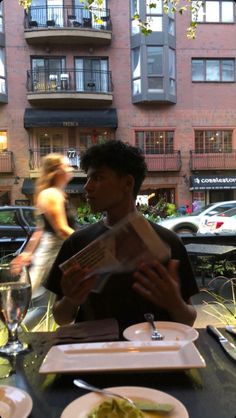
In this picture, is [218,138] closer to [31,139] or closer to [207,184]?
[207,184]

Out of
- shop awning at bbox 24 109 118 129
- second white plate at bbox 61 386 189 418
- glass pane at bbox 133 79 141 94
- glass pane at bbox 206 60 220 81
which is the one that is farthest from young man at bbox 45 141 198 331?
glass pane at bbox 206 60 220 81

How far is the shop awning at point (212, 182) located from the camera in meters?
18.0

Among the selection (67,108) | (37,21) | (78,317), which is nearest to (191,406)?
(78,317)

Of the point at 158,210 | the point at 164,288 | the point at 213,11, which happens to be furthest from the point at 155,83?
the point at 164,288

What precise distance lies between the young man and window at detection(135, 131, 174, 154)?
16693mm

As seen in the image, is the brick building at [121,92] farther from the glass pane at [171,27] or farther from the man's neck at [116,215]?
the man's neck at [116,215]

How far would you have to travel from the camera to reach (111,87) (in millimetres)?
17906

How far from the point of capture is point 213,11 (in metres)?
18.0

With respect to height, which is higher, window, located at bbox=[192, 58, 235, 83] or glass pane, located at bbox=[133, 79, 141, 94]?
window, located at bbox=[192, 58, 235, 83]

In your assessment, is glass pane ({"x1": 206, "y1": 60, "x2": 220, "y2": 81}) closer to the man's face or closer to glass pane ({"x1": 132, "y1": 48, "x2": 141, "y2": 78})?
glass pane ({"x1": 132, "y1": 48, "x2": 141, "y2": 78})

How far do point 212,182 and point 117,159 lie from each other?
55.8 ft

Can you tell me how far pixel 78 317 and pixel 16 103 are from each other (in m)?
17.3

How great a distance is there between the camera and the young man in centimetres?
130

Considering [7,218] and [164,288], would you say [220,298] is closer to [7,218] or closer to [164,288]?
[164,288]
